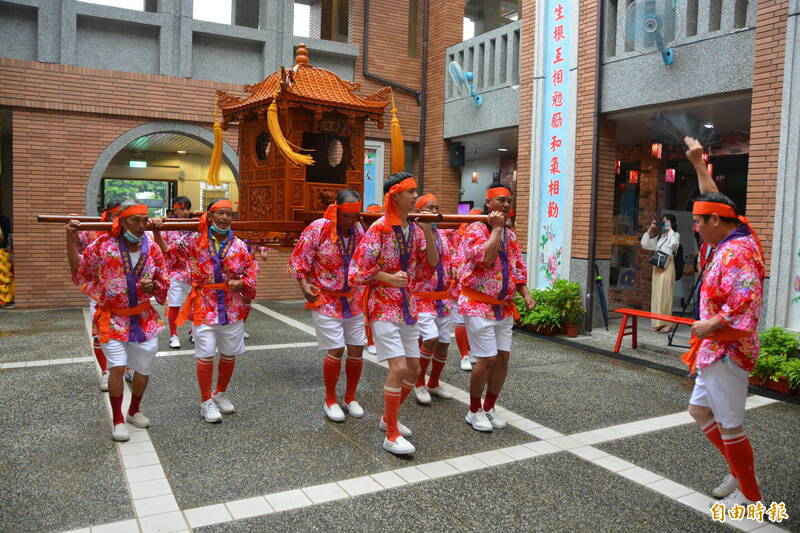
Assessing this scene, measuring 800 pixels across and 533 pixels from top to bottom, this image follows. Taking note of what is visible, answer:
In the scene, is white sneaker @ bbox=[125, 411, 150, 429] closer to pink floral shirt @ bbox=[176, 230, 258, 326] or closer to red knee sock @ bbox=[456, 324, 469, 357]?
pink floral shirt @ bbox=[176, 230, 258, 326]

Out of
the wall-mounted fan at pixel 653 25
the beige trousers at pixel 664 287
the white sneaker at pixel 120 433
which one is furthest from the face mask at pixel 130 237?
the beige trousers at pixel 664 287

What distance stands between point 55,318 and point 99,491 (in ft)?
24.5

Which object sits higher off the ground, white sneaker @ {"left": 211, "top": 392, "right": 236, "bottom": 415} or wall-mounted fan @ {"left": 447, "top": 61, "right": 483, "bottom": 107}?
wall-mounted fan @ {"left": 447, "top": 61, "right": 483, "bottom": 107}

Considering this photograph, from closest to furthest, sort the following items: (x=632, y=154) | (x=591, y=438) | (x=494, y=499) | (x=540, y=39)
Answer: (x=494, y=499) → (x=591, y=438) → (x=540, y=39) → (x=632, y=154)

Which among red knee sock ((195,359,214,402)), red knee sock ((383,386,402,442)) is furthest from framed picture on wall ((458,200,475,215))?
red knee sock ((383,386,402,442))

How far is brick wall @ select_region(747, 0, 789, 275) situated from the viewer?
678 centimetres

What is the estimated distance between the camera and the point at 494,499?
3.73 metres

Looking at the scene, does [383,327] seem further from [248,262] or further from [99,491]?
[99,491]

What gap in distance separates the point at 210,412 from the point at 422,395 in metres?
1.91

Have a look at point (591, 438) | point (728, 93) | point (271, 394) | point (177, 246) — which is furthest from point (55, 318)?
point (728, 93)

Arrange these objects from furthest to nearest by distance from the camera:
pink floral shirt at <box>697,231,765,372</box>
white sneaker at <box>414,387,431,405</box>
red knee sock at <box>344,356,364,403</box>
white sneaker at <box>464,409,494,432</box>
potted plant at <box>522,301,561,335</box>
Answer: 1. potted plant at <box>522,301,561,335</box>
2. white sneaker at <box>414,387,431,405</box>
3. red knee sock at <box>344,356,364,403</box>
4. white sneaker at <box>464,409,494,432</box>
5. pink floral shirt at <box>697,231,765,372</box>

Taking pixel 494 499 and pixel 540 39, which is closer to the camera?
pixel 494 499

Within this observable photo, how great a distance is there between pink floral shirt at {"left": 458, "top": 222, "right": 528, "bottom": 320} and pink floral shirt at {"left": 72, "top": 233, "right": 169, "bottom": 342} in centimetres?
248

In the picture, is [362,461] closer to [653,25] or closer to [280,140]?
[280,140]
